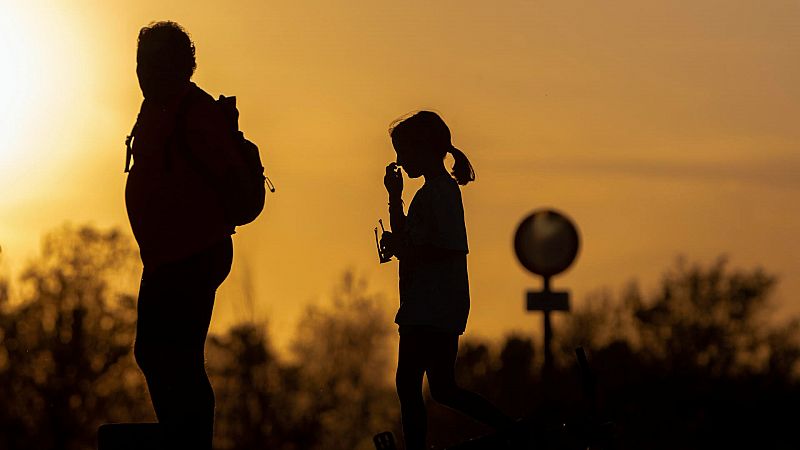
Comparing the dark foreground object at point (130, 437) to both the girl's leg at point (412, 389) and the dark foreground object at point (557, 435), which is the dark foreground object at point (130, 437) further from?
the girl's leg at point (412, 389)

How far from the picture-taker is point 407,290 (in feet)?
35.5

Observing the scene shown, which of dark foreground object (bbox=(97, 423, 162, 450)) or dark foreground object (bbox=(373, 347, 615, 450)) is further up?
dark foreground object (bbox=(97, 423, 162, 450))

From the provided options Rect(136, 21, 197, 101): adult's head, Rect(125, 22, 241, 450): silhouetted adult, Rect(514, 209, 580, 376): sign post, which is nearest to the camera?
Rect(125, 22, 241, 450): silhouetted adult

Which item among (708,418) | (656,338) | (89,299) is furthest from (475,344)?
(89,299)

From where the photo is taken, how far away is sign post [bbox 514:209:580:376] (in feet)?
62.7

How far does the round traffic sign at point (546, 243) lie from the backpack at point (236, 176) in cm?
998

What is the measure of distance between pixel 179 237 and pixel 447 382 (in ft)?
6.53

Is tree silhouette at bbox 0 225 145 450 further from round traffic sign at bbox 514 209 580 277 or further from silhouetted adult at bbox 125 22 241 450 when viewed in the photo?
silhouetted adult at bbox 125 22 241 450

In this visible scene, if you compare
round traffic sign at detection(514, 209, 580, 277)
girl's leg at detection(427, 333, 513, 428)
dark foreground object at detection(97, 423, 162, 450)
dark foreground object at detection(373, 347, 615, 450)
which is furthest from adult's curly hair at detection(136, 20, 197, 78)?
round traffic sign at detection(514, 209, 580, 277)

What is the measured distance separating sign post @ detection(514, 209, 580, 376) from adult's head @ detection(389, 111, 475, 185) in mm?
7546

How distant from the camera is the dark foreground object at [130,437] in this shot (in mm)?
8789

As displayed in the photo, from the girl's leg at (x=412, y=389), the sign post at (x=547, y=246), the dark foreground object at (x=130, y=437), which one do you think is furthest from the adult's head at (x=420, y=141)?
the sign post at (x=547, y=246)

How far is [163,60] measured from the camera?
9367 mm

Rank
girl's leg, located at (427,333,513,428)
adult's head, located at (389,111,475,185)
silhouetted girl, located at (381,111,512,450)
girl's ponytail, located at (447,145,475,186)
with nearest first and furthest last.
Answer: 1. girl's leg, located at (427,333,513,428)
2. silhouetted girl, located at (381,111,512,450)
3. adult's head, located at (389,111,475,185)
4. girl's ponytail, located at (447,145,475,186)
